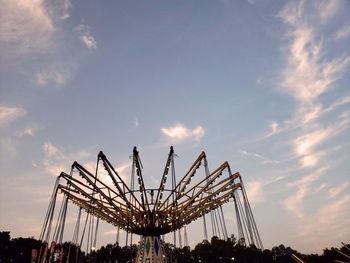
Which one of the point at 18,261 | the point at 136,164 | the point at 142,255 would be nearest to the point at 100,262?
the point at 18,261

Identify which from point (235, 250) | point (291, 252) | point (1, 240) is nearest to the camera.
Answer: point (291, 252)

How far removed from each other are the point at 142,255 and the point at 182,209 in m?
5.54

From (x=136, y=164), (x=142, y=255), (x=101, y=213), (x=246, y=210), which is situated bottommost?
(x=142, y=255)

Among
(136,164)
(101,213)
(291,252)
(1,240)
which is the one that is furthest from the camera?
(1,240)

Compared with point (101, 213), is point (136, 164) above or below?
above

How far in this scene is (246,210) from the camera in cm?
1708

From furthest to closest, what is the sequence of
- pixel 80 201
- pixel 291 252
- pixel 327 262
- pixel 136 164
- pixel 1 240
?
pixel 327 262 < pixel 1 240 < pixel 80 201 < pixel 136 164 < pixel 291 252

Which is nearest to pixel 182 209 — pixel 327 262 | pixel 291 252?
pixel 291 252

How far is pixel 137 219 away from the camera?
20328mm

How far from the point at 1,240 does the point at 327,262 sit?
269ft

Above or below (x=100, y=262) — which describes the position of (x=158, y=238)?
below

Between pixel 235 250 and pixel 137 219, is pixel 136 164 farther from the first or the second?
pixel 235 250

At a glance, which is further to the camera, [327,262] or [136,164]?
[327,262]

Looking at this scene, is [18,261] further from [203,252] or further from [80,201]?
[80,201]
